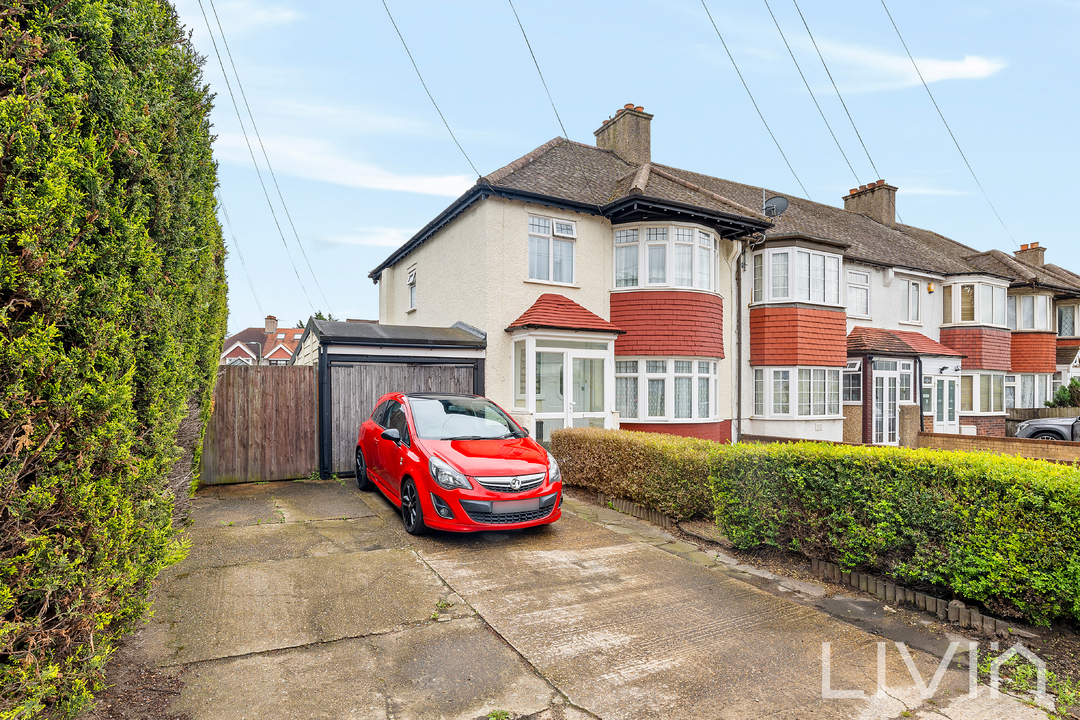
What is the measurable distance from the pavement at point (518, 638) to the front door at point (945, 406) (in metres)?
17.8

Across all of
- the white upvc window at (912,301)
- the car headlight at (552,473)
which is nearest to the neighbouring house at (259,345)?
the white upvc window at (912,301)

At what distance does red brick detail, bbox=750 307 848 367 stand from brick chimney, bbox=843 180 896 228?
32.0 ft

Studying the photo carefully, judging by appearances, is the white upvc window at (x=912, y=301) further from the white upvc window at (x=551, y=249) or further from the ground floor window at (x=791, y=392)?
the white upvc window at (x=551, y=249)

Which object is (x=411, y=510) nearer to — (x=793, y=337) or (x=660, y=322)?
(x=660, y=322)

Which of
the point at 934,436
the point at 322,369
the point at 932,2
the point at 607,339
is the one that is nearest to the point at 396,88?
the point at 322,369

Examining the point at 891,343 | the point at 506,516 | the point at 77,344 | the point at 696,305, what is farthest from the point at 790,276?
the point at 77,344

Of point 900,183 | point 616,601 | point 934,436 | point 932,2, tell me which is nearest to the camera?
point 616,601

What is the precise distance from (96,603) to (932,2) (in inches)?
503

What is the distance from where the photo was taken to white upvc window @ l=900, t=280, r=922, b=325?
1909 cm

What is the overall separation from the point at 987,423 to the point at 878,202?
9.53 meters

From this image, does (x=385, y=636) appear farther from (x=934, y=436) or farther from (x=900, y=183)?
(x=900, y=183)

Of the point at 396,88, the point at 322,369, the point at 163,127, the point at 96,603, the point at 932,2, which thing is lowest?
the point at 96,603

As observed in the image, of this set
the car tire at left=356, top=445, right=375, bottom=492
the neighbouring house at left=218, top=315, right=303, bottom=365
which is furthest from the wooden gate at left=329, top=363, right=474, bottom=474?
the neighbouring house at left=218, top=315, right=303, bottom=365

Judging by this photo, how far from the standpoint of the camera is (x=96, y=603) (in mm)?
2535
